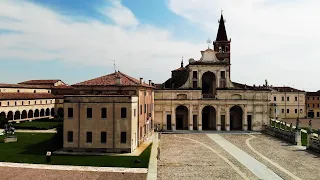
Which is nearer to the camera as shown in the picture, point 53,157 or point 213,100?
point 53,157

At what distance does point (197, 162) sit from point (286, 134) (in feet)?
62.3

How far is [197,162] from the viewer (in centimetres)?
2806

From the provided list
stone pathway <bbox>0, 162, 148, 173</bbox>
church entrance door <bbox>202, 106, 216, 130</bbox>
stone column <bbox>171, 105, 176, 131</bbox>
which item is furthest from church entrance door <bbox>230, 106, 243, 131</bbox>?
stone pathway <bbox>0, 162, 148, 173</bbox>

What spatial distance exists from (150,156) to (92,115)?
6.94m

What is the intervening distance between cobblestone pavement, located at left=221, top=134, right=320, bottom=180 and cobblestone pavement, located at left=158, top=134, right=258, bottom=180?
2637mm

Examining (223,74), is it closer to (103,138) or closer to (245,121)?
(245,121)

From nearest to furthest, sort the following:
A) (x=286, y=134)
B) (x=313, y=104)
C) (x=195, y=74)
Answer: (x=286, y=134) < (x=195, y=74) < (x=313, y=104)

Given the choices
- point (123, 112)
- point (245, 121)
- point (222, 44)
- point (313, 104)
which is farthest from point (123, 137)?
point (313, 104)

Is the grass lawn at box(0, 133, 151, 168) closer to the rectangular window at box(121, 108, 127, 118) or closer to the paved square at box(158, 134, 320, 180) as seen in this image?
the paved square at box(158, 134, 320, 180)

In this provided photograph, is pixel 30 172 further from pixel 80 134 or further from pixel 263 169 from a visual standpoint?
pixel 263 169

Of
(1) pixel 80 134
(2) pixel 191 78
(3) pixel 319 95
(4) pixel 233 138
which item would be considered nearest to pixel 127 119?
(1) pixel 80 134

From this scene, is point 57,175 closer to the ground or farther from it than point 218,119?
closer to the ground

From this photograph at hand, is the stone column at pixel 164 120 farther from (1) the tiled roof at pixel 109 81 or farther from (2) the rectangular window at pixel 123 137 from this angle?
(2) the rectangular window at pixel 123 137

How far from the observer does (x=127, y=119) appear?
31828 millimetres
